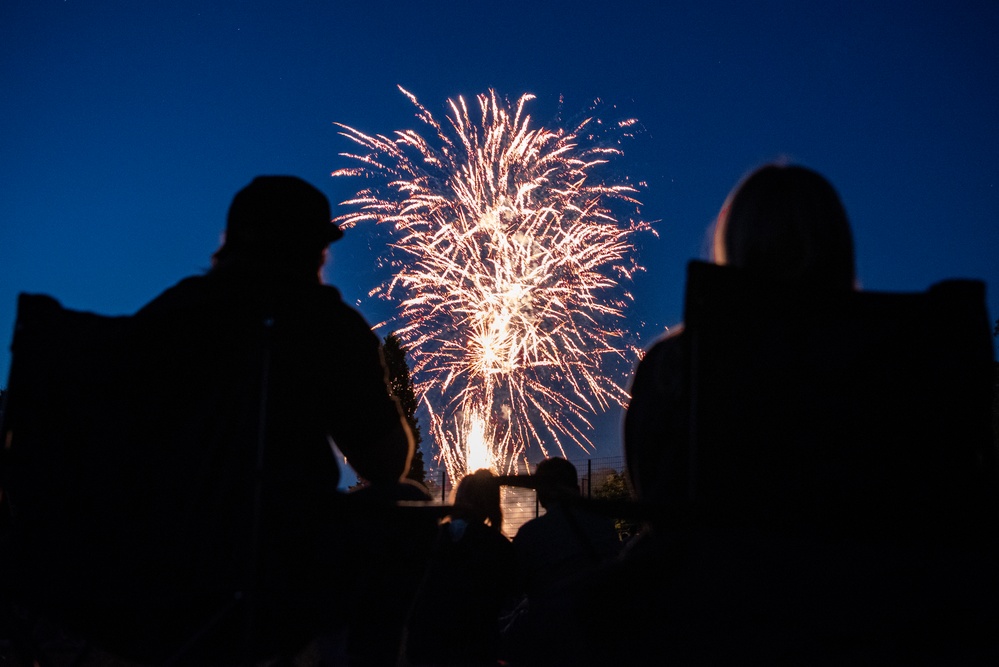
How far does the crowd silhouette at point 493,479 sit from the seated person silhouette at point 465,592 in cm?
1

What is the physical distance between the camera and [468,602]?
2.37 metres

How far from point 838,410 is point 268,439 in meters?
1.30

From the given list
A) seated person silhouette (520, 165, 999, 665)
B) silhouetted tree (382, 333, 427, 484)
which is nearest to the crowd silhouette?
seated person silhouette (520, 165, 999, 665)

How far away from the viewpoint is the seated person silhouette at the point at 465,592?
7.36 feet

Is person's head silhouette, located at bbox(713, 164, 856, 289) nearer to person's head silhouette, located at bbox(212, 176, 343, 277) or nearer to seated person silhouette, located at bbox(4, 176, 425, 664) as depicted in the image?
seated person silhouette, located at bbox(4, 176, 425, 664)

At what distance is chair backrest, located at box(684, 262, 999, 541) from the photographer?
4.67 ft

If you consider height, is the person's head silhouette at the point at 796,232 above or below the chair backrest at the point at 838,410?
above

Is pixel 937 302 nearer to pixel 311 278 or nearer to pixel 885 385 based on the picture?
pixel 885 385

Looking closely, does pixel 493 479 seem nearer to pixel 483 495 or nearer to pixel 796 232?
pixel 483 495

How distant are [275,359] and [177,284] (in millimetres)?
402

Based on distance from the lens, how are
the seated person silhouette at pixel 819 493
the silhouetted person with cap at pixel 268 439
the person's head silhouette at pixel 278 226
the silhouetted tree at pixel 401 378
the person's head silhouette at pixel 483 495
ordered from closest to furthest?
the seated person silhouette at pixel 819 493 → the silhouetted person with cap at pixel 268 439 → the person's head silhouette at pixel 278 226 → the person's head silhouette at pixel 483 495 → the silhouetted tree at pixel 401 378

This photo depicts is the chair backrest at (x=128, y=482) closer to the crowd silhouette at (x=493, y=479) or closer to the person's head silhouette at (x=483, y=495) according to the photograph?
the crowd silhouette at (x=493, y=479)

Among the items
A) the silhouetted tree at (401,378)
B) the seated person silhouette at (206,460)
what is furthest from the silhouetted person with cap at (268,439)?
the silhouetted tree at (401,378)

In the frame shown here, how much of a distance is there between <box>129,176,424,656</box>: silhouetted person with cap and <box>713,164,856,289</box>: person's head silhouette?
3.37ft
